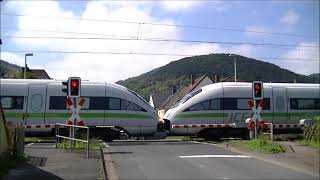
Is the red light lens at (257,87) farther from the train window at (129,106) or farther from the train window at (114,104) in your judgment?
the train window at (114,104)

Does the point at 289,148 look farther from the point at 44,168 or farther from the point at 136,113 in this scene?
the point at 136,113

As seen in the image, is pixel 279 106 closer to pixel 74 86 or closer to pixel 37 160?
pixel 74 86

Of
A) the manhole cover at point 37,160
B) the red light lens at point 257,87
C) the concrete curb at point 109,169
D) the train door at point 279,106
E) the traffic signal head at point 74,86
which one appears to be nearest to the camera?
the concrete curb at point 109,169

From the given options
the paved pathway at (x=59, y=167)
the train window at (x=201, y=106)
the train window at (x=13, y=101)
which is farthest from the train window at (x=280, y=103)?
the paved pathway at (x=59, y=167)

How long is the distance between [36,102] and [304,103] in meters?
15.1

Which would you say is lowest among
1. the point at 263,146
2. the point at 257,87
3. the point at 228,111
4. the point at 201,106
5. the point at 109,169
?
the point at 109,169

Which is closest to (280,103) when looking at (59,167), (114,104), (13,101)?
(114,104)

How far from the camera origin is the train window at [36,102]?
2677 cm

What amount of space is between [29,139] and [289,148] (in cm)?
1608

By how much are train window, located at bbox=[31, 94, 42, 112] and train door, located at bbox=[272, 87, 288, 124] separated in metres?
12.8

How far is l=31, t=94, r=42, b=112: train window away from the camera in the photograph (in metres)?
26.8

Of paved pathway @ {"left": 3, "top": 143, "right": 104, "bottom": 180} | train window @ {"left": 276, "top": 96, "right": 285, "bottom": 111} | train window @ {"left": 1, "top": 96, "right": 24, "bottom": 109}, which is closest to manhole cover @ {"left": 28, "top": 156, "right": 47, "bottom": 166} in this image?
paved pathway @ {"left": 3, "top": 143, "right": 104, "bottom": 180}

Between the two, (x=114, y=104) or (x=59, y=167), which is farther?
(x=114, y=104)

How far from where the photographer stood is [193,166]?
14.2 meters
